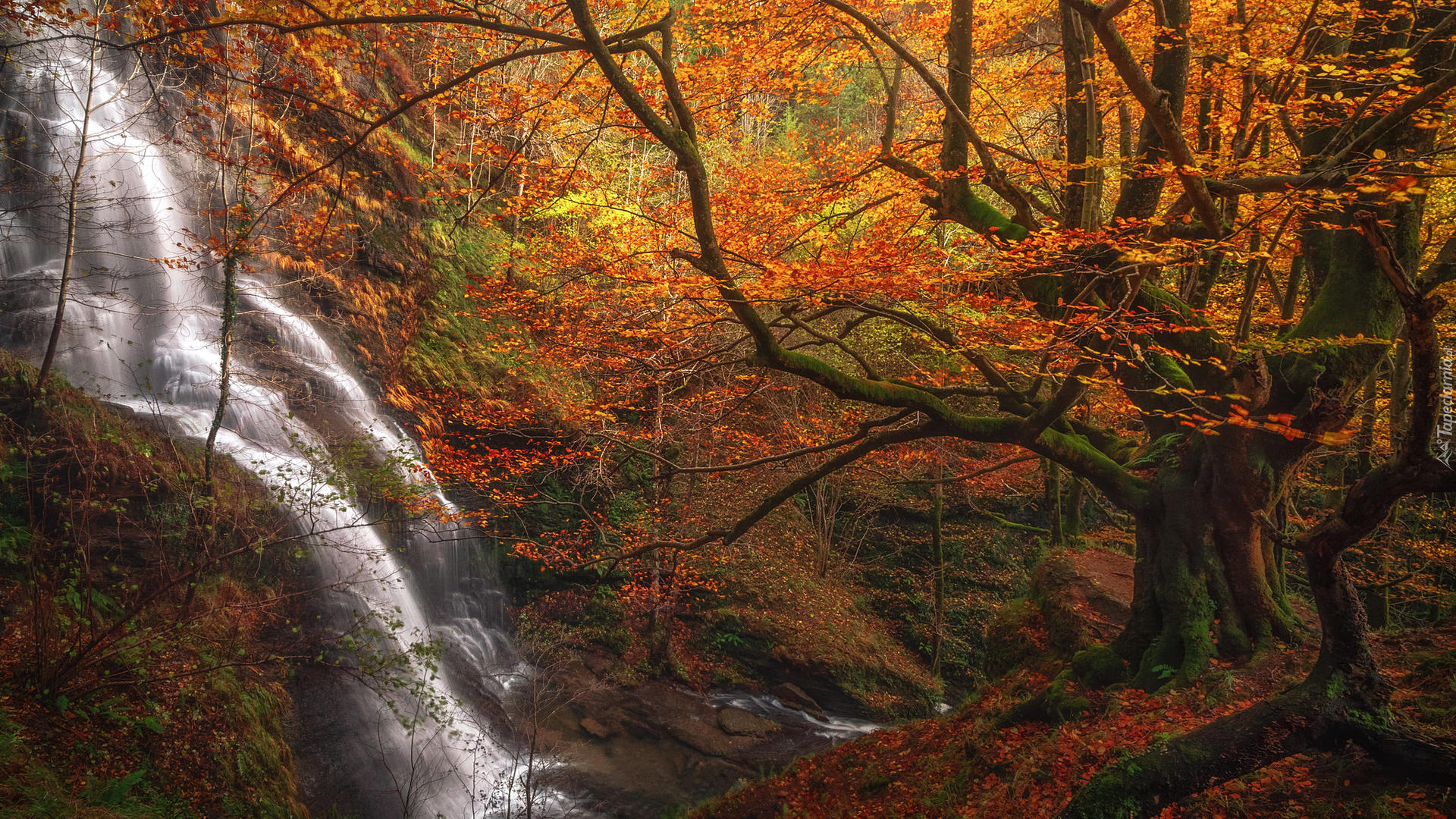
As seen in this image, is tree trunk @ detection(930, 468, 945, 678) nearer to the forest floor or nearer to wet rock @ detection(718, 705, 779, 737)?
the forest floor

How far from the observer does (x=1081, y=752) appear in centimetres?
554

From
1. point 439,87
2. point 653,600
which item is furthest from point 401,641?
point 439,87

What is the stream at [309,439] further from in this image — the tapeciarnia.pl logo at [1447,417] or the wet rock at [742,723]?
the tapeciarnia.pl logo at [1447,417]

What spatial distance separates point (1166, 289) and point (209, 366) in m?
11.4

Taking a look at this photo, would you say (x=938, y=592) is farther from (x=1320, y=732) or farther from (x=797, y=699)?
(x=1320, y=732)

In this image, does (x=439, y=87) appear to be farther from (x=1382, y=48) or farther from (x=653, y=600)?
(x=653, y=600)

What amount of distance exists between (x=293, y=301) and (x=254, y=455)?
10.9ft

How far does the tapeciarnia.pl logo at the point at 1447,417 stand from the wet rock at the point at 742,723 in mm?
9163

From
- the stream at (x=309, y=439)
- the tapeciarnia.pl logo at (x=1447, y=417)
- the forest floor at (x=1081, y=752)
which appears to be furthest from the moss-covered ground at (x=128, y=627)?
the tapeciarnia.pl logo at (x=1447, y=417)

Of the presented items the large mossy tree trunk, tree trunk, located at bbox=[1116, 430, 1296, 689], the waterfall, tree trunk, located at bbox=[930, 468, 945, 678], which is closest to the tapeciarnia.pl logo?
the large mossy tree trunk

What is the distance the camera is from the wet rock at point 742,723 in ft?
35.6

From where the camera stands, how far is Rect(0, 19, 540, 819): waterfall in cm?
801

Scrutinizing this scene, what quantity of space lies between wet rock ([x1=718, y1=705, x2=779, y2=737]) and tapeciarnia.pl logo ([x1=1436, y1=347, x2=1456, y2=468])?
361 inches

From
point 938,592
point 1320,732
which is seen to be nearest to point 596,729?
point 938,592
